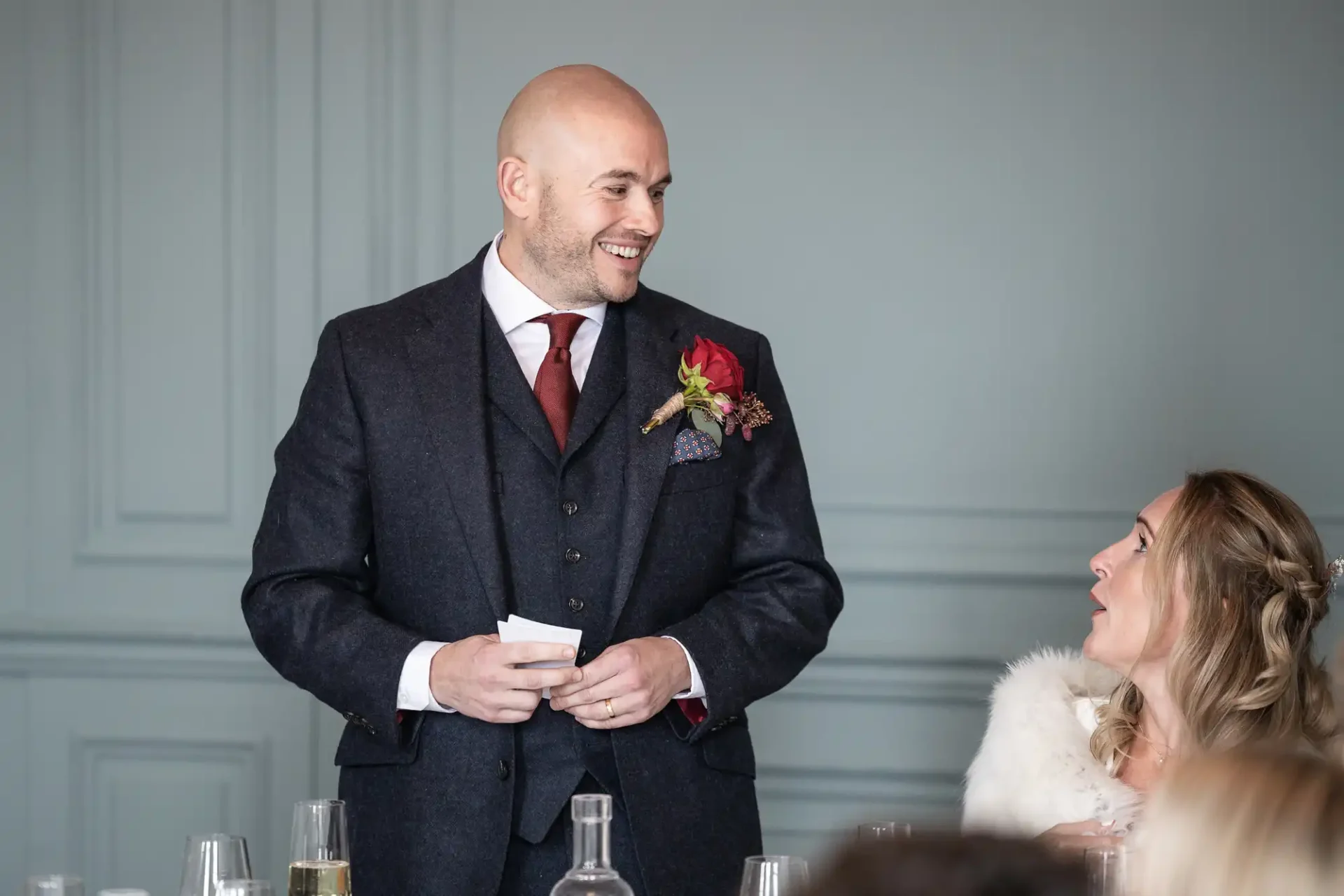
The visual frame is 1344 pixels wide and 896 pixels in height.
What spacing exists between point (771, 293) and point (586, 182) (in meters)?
1.39

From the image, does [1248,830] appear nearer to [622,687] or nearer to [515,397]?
[622,687]

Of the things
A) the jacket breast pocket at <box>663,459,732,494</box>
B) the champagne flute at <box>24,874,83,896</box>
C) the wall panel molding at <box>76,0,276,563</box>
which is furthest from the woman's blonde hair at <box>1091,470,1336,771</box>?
the wall panel molding at <box>76,0,276,563</box>

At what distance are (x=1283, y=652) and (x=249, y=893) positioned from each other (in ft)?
4.92

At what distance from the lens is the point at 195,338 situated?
12.7ft

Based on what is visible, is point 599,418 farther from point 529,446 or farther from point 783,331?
point 783,331

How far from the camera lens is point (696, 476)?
97.6 inches

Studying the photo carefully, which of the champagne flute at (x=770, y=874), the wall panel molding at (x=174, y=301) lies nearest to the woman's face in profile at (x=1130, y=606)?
the champagne flute at (x=770, y=874)

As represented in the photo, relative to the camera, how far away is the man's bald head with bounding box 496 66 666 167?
2447 millimetres

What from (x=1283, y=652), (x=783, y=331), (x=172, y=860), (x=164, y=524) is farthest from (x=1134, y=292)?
(x=172, y=860)

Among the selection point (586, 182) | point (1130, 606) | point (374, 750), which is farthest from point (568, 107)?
point (1130, 606)

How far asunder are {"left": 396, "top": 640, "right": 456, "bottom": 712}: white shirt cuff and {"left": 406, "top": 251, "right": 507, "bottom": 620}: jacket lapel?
0.13 metres

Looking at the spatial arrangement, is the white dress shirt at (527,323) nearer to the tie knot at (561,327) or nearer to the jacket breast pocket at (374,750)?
the tie knot at (561,327)

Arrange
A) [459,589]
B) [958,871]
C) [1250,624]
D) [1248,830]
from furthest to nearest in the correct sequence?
[459,589]
[1250,624]
[1248,830]
[958,871]

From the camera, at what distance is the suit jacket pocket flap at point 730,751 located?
7.91 feet
